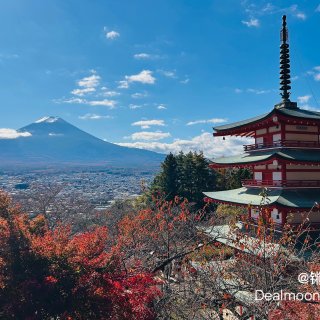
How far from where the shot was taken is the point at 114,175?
146625mm


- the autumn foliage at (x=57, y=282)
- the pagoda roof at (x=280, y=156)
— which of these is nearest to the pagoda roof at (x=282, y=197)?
the pagoda roof at (x=280, y=156)

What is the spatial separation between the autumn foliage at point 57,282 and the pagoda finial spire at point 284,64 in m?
14.1

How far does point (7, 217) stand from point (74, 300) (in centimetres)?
301

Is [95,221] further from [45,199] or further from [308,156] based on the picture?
[308,156]

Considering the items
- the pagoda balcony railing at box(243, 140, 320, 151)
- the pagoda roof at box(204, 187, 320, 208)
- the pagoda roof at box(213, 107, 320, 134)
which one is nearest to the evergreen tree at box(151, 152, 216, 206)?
the pagoda roof at box(213, 107, 320, 134)

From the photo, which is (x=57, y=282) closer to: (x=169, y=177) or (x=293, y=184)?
(x=293, y=184)

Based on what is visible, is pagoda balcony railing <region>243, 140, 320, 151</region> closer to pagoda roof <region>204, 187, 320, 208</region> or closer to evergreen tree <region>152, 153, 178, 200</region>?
pagoda roof <region>204, 187, 320, 208</region>

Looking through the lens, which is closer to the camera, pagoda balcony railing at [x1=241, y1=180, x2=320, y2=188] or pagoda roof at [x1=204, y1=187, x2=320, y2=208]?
pagoda roof at [x1=204, y1=187, x2=320, y2=208]

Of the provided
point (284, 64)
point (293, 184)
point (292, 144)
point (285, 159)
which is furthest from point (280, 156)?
point (284, 64)

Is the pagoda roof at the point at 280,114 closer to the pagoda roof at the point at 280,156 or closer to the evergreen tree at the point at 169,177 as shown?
the pagoda roof at the point at 280,156

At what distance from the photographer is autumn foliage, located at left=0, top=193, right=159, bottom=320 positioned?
7.98 m

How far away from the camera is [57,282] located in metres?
8.34

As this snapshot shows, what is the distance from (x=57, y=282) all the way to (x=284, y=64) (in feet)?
56.8

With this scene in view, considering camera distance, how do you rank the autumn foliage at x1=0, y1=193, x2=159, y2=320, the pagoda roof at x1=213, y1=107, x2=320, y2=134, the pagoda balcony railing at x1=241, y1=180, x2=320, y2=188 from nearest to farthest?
the autumn foliage at x1=0, y1=193, x2=159, y2=320 < the pagoda roof at x1=213, y1=107, x2=320, y2=134 < the pagoda balcony railing at x1=241, y1=180, x2=320, y2=188
